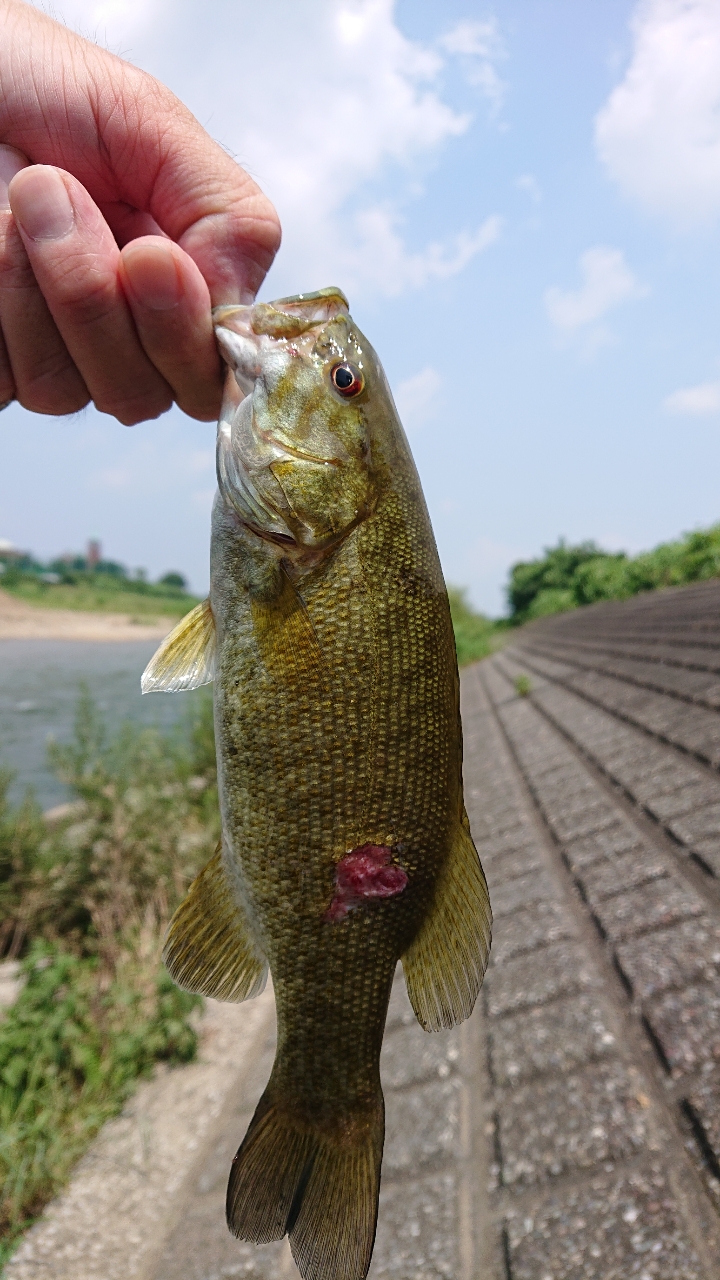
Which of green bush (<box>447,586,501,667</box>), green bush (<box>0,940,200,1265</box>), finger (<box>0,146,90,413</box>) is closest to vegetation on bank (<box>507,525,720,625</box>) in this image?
green bush (<box>447,586,501,667</box>)

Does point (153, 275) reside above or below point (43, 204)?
below

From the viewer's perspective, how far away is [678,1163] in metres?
2.05

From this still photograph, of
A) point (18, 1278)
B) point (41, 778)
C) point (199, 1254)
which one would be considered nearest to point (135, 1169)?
point (18, 1278)

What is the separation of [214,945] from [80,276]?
1436 mm

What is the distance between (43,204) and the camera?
145cm

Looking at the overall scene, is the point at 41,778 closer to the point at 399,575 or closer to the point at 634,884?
the point at 634,884

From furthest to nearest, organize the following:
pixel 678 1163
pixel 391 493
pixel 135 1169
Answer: pixel 135 1169 < pixel 678 1163 < pixel 391 493

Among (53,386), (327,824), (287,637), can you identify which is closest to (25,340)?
(53,386)

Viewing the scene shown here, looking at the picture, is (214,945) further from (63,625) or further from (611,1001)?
(63,625)

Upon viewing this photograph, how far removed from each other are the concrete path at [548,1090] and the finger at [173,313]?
2511mm

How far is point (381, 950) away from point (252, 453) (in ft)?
3.48

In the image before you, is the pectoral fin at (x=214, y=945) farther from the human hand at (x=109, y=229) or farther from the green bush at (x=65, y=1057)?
the green bush at (x=65, y=1057)

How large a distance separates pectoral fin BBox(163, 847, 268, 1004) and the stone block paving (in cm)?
139

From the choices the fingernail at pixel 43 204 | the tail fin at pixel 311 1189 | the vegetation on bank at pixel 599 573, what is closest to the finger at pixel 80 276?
the fingernail at pixel 43 204
